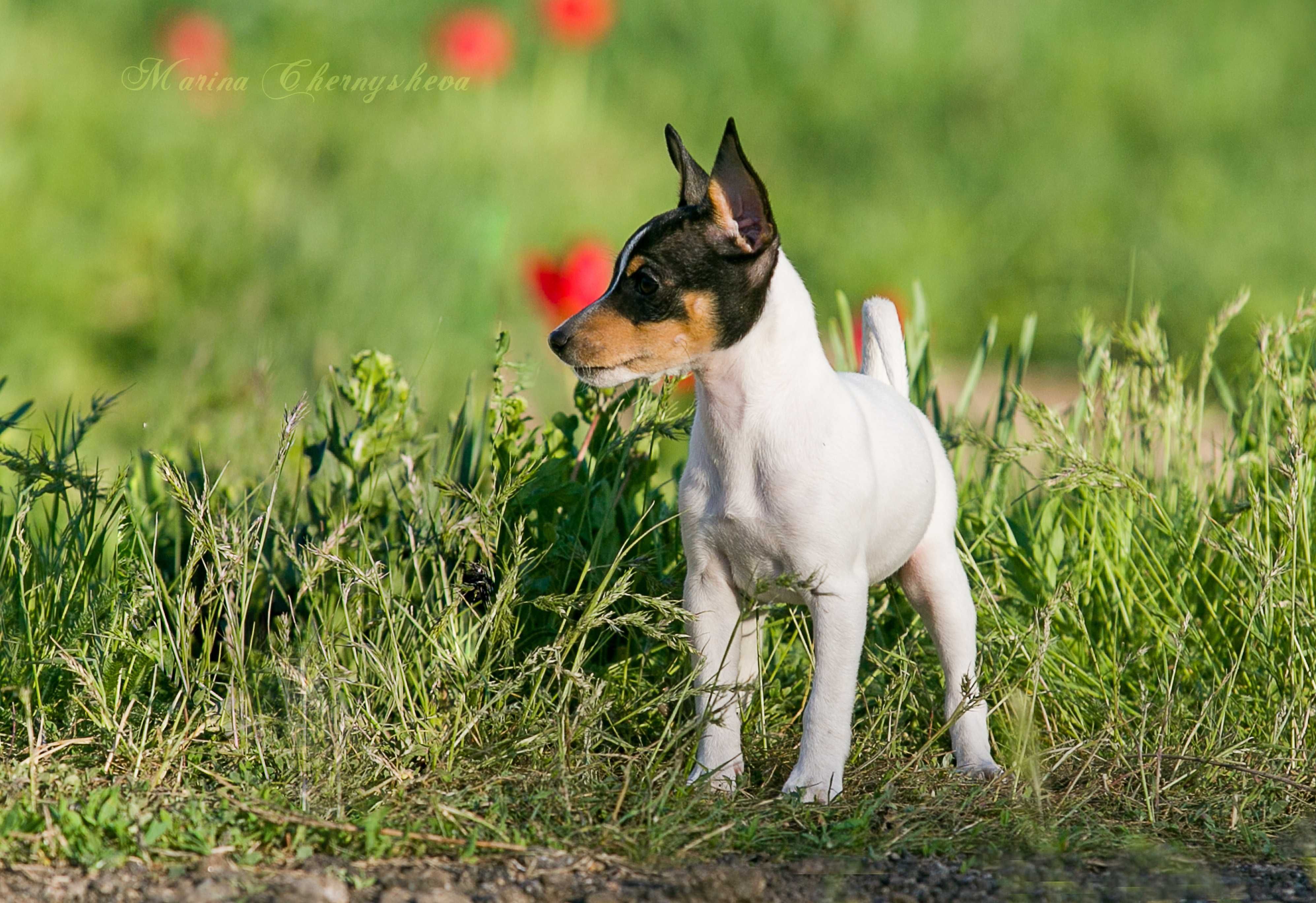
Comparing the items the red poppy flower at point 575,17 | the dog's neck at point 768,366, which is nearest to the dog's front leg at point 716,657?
A: the dog's neck at point 768,366

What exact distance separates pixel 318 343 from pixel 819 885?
155 inches

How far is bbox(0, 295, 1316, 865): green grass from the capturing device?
2.45m

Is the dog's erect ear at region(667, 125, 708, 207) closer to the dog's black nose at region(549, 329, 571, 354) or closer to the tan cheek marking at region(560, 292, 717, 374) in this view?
the tan cheek marking at region(560, 292, 717, 374)

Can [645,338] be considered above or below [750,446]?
above

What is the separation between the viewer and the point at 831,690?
8.41 feet

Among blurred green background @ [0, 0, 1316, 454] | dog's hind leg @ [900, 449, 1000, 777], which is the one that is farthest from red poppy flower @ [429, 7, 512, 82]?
dog's hind leg @ [900, 449, 1000, 777]

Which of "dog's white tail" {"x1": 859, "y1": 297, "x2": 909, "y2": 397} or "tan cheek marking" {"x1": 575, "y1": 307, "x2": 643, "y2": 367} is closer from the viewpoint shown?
"tan cheek marking" {"x1": 575, "y1": 307, "x2": 643, "y2": 367}

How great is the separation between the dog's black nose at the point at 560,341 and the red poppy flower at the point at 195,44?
5007 mm

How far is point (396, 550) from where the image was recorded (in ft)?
10.6

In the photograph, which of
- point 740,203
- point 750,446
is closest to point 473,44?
point 740,203

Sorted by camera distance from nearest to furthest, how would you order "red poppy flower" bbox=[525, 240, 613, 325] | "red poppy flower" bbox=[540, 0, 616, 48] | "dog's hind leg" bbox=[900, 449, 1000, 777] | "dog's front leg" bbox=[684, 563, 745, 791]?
"dog's front leg" bbox=[684, 563, 745, 791]
"dog's hind leg" bbox=[900, 449, 1000, 777]
"red poppy flower" bbox=[525, 240, 613, 325]
"red poppy flower" bbox=[540, 0, 616, 48]

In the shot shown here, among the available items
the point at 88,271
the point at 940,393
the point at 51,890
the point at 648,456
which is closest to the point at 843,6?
the point at 940,393

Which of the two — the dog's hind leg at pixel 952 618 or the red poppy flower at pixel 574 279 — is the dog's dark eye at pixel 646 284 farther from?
the red poppy flower at pixel 574 279

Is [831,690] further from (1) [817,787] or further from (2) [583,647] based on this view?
(2) [583,647]
